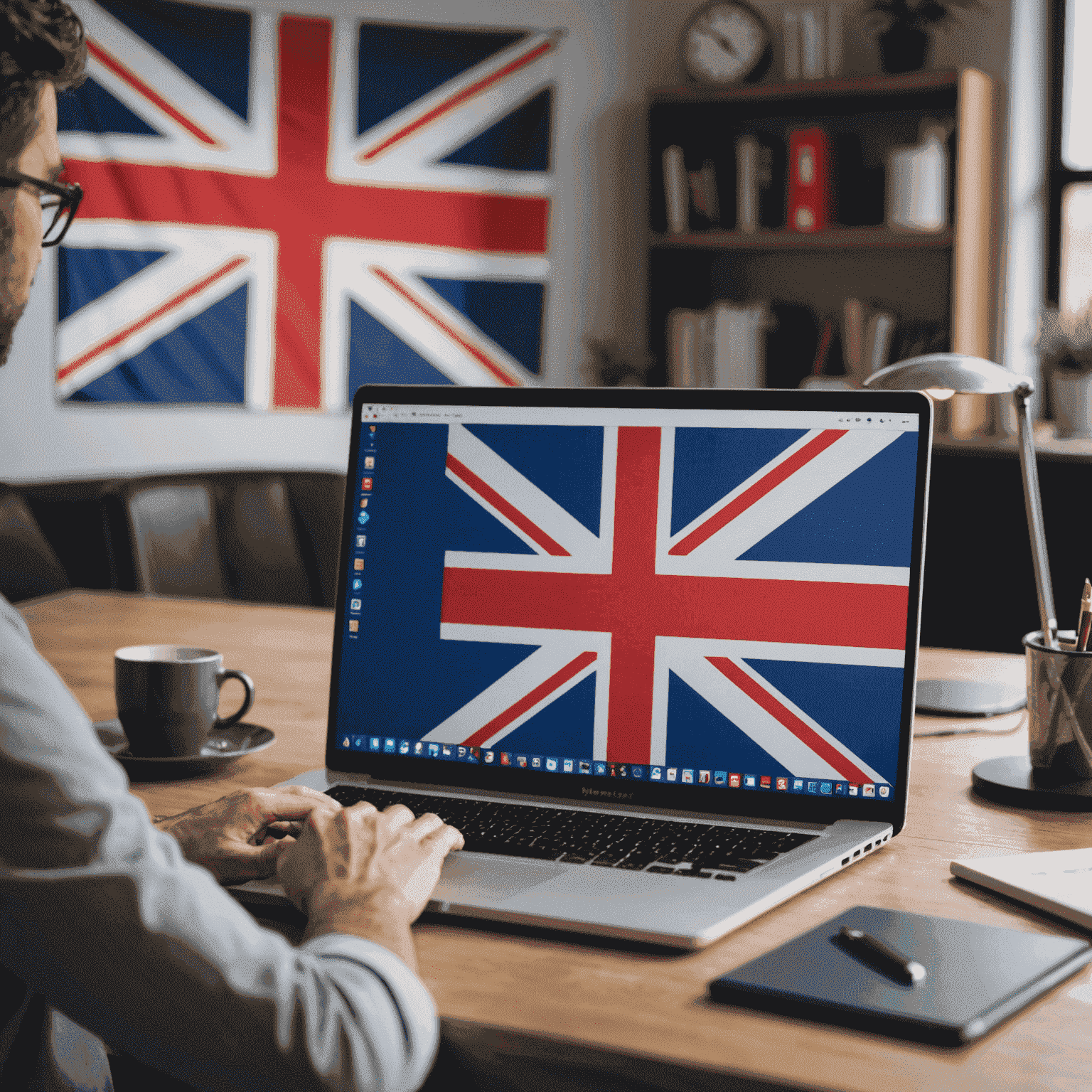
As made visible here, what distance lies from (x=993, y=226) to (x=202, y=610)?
9.57 feet

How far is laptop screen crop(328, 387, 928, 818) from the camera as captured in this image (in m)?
1.02

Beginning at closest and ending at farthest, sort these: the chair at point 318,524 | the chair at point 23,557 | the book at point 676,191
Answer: the chair at point 23,557 → the chair at point 318,524 → the book at point 676,191

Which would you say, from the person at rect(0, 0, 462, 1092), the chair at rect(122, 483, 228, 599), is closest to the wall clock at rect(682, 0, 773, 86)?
the chair at rect(122, 483, 228, 599)

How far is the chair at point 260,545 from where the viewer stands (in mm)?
3014

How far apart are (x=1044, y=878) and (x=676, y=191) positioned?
354 centimetres

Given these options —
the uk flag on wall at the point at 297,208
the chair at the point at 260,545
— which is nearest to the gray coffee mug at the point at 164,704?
the chair at the point at 260,545

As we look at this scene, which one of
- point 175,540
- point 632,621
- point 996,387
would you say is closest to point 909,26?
point 175,540

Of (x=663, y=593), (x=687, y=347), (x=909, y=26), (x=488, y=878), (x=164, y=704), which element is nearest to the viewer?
(x=488, y=878)

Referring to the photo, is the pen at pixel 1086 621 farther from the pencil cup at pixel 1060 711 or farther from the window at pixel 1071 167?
the window at pixel 1071 167

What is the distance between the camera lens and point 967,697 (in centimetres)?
149

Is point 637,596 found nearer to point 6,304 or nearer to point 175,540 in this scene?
point 6,304

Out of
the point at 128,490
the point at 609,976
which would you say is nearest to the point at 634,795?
the point at 609,976

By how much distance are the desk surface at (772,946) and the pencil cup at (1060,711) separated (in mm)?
46

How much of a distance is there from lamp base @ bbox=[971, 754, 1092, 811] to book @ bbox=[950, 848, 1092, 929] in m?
0.13
